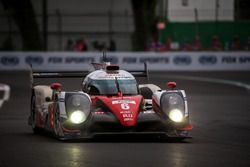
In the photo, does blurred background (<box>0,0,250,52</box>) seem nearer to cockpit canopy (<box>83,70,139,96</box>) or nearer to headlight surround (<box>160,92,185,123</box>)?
cockpit canopy (<box>83,70,139,96</box>)

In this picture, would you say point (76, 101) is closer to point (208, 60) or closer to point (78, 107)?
point (78, 107)

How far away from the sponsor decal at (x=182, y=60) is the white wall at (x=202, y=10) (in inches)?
269

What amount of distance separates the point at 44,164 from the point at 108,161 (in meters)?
0.85

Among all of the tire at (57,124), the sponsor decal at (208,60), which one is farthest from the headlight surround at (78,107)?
the sponsor decal at (208,60)

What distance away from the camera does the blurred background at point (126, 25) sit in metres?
48.2

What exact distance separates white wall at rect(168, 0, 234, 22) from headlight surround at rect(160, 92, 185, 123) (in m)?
34.5

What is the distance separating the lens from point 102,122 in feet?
44.6

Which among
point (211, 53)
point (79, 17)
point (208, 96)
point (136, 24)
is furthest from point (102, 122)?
point (79, 17)

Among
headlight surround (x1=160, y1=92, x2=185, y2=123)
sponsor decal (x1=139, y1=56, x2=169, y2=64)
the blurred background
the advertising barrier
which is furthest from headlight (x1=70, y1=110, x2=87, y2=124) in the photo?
the blurred background

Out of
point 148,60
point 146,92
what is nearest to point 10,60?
point 148,60

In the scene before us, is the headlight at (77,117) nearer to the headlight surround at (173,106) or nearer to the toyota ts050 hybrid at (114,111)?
the toyota ts050 hybrid at (114,111)

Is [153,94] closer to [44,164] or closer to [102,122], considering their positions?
[102,122]

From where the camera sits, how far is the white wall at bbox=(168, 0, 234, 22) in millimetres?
48969

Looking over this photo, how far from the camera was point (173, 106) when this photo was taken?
Result: 46.0ft
